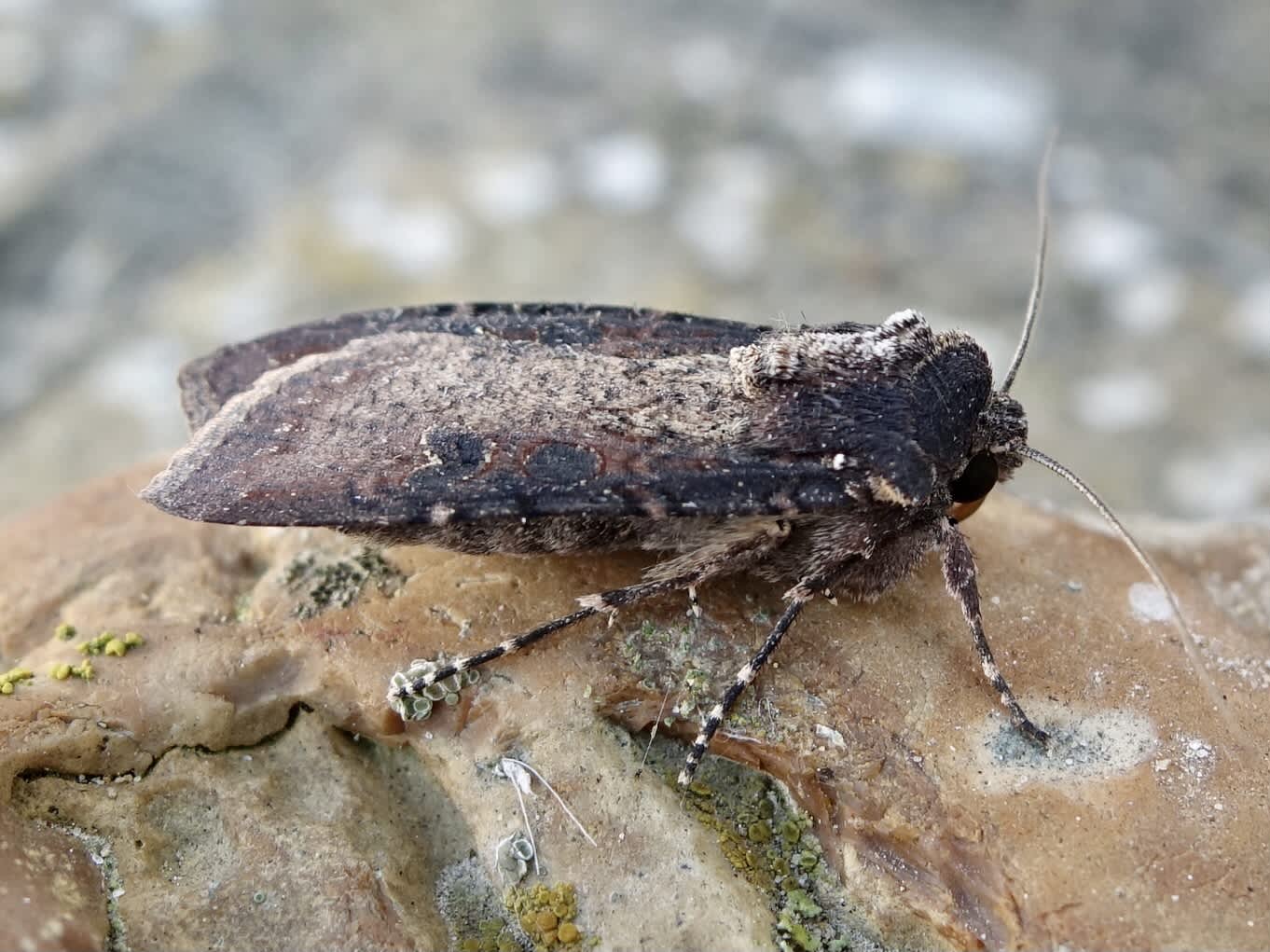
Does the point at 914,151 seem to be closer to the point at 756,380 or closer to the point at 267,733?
the point at 756,380

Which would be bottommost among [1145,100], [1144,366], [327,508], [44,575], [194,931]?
[1144,366]

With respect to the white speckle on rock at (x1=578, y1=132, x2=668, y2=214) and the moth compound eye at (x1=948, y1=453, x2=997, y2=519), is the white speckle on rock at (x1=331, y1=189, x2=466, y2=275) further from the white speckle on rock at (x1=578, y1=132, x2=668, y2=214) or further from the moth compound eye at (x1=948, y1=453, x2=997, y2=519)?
the moth compound eye at (x1=948, y1=453, x2=997, y2=519)

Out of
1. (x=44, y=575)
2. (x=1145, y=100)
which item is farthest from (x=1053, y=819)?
(x=1145, y=100)

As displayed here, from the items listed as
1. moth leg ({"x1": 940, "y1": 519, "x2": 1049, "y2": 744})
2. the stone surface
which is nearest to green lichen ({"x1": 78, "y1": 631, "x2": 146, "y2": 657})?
the stone surface

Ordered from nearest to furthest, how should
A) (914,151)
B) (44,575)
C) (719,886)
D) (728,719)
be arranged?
(719,886)
(728,719)
(44,575)
(914,151)

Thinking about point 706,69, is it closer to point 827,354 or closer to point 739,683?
point 827,354

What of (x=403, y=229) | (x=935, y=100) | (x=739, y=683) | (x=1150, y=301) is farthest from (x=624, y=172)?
(x=739, y=683)
